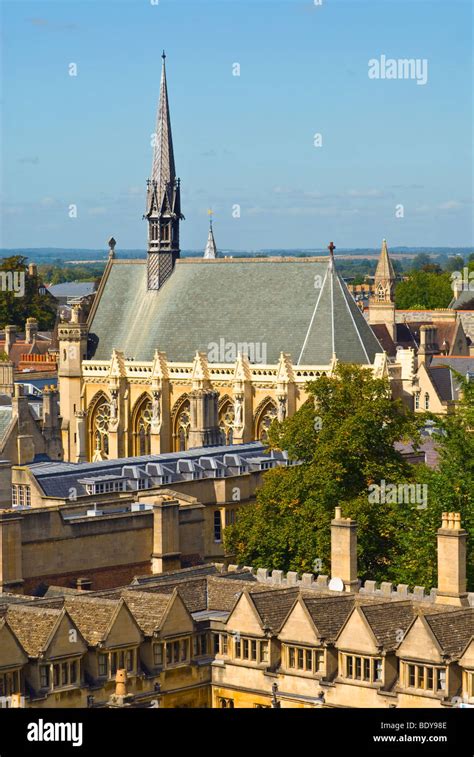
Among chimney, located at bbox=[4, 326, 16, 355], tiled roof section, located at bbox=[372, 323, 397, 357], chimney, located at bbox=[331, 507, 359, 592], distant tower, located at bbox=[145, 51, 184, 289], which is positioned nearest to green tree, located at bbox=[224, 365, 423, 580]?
chimney, located at bbox=[331, 507, 359, 592]

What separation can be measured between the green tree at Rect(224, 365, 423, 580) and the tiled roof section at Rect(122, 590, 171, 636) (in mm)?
13817

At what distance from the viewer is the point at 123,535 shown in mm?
66062

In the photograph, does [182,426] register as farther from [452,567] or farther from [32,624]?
[32,624]

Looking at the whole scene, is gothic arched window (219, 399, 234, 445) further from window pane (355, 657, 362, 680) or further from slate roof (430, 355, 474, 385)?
window pane (355, 657, 362, 680)

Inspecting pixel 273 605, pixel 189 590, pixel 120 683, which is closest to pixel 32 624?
pixel 120 683

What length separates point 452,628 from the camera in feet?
161

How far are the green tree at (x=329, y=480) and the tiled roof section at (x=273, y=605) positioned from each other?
42.1 feet

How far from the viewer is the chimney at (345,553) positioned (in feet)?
190

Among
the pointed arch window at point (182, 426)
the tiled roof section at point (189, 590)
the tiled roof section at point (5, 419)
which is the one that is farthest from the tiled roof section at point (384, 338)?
the tiled roof section at point (189, 590)

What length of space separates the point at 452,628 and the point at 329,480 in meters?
23.4

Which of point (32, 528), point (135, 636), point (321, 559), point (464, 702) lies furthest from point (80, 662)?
point (321, 559)

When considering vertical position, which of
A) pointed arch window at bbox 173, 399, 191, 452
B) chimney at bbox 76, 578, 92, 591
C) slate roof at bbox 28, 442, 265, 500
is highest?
slate roof at bbox 28, 442, 265, 500

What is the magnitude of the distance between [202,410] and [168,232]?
810 inches

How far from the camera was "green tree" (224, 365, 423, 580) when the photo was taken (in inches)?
2694
